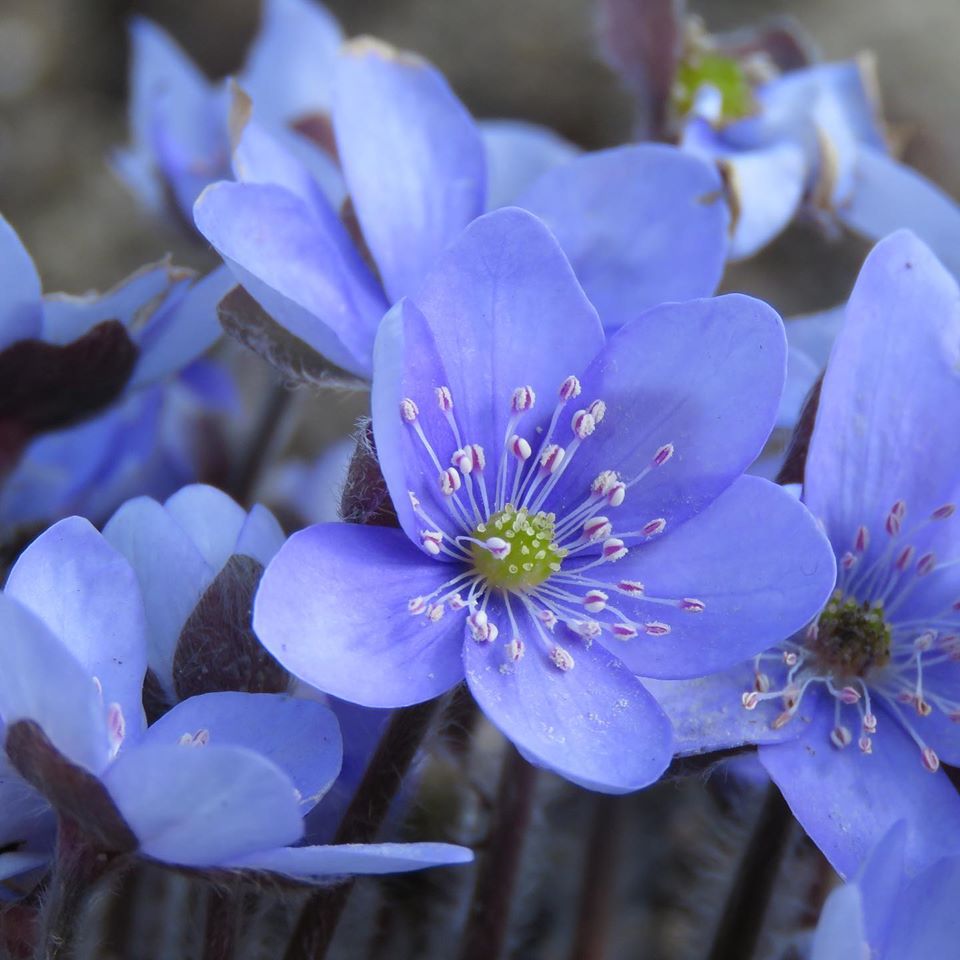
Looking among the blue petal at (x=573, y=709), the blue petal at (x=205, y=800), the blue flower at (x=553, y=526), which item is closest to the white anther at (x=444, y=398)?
the blue flower at (x=553, y=526)

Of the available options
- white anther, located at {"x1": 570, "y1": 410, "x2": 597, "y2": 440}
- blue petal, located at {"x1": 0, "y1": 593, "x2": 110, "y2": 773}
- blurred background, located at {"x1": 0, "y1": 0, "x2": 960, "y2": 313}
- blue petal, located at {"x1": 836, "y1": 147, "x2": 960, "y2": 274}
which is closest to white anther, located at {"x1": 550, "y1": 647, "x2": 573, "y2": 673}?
white anther, located at {"x1": 570, "y1": 410, "x2": 597, "y2": 440}

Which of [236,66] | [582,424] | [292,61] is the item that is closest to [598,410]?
[582,424]

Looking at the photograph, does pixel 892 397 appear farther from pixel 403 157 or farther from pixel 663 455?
pixel 403 157

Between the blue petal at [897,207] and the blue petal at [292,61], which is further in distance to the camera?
the blue petal at [292,61]

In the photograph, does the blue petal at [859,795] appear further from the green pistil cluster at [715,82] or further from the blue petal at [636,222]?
the green pistil cluster at [715,82]

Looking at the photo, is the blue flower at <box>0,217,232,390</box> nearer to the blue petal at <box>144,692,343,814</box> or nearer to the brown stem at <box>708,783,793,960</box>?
the blue petal at <box>144,692,343,814</box>

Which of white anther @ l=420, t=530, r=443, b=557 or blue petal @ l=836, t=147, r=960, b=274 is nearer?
white anther @ l=420, t=530, r=443, b=557
